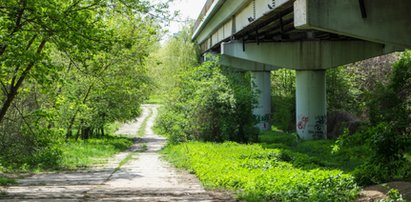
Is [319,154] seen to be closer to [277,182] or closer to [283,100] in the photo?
[277,182]

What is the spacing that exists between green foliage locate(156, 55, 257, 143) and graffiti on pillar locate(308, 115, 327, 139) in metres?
3.01

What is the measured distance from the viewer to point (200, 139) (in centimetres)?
2727

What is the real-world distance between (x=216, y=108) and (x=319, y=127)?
512cm

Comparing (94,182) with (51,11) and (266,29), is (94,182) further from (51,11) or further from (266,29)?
(266,29)

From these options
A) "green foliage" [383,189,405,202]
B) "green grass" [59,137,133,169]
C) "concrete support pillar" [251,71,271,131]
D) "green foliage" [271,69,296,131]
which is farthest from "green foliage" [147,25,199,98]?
"green foliage" [383,189,405,202]

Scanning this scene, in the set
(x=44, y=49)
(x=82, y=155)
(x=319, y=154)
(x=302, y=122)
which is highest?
(x=44, y=49)

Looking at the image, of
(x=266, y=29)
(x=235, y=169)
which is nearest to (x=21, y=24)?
(x=235, y=169)

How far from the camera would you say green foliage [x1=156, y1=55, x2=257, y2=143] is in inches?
1037

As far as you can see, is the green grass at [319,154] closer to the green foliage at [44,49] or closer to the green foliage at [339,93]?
the green foliage at [44,49]

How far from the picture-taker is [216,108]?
26.4 meters

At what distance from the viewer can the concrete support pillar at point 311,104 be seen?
26016mm

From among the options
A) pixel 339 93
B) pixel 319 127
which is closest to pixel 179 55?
pixel 339 93

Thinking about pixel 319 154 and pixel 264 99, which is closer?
pixel 319 154

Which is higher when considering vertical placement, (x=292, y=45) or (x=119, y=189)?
(x=292, y=45)
